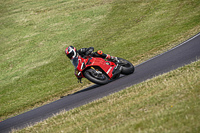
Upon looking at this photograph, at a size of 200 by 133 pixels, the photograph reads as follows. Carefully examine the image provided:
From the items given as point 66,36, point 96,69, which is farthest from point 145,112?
point 66,36


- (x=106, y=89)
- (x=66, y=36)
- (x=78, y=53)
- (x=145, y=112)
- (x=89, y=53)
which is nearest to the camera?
(x=145, y=112)

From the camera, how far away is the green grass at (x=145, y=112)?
4628 mm

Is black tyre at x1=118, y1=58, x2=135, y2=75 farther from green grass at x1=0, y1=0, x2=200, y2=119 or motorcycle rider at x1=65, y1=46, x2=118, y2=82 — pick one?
green grass at x1=0, y1=0, x2=200, y2=119

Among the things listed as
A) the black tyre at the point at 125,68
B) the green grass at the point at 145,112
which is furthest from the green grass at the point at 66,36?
the green grass at the point at 145,112

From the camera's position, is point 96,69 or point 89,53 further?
point 89,53

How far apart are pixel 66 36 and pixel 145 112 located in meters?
23.5

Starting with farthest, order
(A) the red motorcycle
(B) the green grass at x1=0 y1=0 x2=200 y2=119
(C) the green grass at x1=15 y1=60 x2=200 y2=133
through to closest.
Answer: (B) the green grass at x1=0 y1=0 x2=200 y2=119, (A) the red motorcycle, (C) the green grass at x1=15 y1=60 x2=200 y2=133

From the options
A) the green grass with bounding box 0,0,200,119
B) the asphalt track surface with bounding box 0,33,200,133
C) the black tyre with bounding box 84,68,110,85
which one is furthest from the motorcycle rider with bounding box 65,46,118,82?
the green grass with bounding box 0,0,200,119

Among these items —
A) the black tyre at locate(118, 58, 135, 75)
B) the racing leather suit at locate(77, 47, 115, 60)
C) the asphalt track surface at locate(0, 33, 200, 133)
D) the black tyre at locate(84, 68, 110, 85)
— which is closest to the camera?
the asphalt track surface at locate(0, 33, 200, 133)

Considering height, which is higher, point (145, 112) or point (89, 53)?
point (145, 112)

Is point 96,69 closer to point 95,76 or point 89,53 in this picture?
point 95,76

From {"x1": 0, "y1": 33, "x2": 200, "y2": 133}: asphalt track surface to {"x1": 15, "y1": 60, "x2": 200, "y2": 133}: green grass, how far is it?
1329 millimetres

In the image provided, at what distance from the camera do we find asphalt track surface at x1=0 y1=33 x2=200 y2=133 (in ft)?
31.6

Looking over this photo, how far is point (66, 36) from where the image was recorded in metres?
28.3
